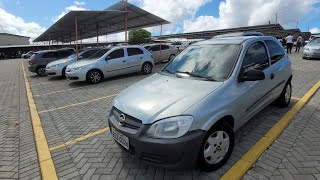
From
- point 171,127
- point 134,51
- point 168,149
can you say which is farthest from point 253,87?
point 134,51

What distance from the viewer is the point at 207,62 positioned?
12.8ft

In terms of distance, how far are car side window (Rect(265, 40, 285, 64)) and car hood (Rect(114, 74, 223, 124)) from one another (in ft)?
6.82

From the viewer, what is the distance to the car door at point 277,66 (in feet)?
15.0

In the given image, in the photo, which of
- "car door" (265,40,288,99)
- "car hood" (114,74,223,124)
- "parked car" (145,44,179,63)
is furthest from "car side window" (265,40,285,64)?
"parked car" (145,44,179,63)

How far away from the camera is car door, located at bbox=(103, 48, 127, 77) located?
1074 centimetres

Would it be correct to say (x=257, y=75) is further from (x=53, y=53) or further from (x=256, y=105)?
(x=53, y=53)

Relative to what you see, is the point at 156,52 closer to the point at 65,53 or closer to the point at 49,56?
the point at 65,53

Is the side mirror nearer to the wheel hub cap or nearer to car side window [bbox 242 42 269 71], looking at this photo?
car side window [bbox 242 42 269 71]

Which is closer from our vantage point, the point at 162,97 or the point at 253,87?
the point at 162,97

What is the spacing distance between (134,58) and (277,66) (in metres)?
7.84

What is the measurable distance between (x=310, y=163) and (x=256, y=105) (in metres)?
1.14

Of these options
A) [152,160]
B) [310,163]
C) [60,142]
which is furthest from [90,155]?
[310,163]

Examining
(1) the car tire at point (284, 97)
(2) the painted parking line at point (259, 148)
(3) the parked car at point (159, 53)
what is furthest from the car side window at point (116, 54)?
(2) the painted parking line at point (259, 148)

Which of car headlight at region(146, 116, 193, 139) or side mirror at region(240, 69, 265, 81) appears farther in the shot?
side mirror at region(240, 69, 265, 81)
